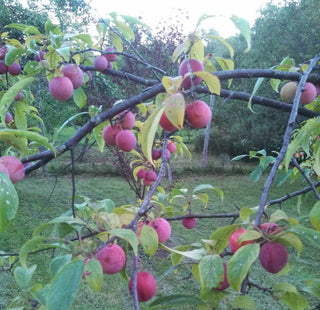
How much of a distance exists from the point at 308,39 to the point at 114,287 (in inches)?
283

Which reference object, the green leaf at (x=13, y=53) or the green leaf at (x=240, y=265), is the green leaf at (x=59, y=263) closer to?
the green leaf at (x=240, y=265)

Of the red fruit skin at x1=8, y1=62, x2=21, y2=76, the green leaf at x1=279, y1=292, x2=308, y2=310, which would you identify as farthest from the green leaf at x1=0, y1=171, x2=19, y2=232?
the red fruit skin at x1=8, y1=62, x2=21, y2=76

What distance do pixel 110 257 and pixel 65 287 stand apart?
15 cm

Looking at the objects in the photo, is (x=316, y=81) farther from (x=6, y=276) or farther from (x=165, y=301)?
(x=6, y=276)

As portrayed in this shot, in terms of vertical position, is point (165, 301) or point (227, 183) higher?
point (165, 301)

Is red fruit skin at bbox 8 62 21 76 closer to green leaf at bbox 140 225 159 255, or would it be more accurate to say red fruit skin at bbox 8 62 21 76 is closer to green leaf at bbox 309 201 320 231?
green leaf at bbox 140 225 159 255

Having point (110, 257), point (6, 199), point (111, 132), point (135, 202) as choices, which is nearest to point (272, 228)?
point (110, 257)

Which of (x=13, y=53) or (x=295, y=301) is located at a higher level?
(x=13, y=53)

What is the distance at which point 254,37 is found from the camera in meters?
9.39

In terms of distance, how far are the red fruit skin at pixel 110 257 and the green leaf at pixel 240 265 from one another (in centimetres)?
23

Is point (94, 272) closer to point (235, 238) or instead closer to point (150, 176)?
point (235, 238)

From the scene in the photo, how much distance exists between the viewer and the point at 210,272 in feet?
1.89

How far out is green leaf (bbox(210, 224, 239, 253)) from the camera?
2.05 feet

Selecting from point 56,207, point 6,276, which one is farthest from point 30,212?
point 6,276
